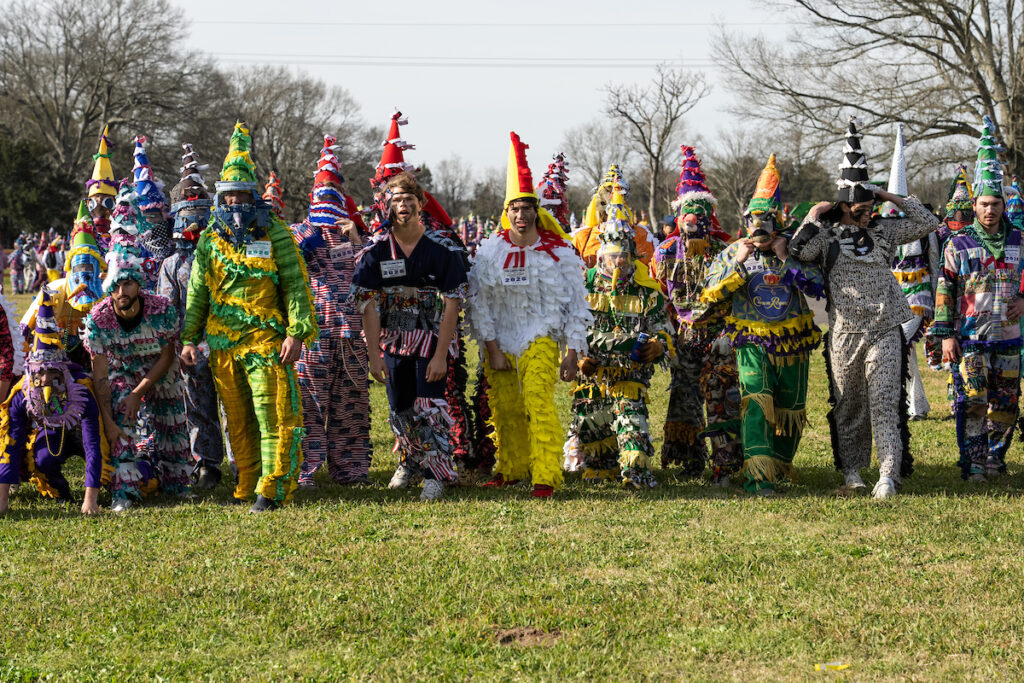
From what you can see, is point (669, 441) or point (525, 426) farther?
point (669, 441)

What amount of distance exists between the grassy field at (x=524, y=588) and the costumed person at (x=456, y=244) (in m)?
0.90

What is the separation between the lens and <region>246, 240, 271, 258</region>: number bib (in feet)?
22.9

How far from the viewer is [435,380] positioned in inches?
285

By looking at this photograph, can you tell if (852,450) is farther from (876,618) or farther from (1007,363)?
(876,618)

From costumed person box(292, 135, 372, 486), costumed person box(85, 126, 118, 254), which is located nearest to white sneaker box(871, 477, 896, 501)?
costumed person box(292, 135, 372, 486)

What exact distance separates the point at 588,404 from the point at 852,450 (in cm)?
197

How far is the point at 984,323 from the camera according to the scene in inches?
311

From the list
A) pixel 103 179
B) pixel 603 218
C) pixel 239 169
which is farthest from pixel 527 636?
pixel 103 179

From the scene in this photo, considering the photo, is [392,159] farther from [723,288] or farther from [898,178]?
[898,178]

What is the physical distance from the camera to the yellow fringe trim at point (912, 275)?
890 centimetres

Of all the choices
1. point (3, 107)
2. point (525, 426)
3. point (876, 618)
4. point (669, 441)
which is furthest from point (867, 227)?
point (3, 107)

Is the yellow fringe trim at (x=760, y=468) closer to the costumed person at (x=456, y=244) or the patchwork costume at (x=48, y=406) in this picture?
the costumed person at (x=456, y=244)

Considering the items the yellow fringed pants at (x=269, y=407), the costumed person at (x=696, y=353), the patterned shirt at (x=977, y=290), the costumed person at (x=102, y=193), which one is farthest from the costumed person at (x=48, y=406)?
the patterned shirt at (x=977, y=290)

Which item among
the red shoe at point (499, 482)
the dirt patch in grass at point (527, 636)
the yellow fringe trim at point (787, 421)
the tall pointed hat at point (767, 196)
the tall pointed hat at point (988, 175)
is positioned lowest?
the dirt patch in grass at point (527, 636)
